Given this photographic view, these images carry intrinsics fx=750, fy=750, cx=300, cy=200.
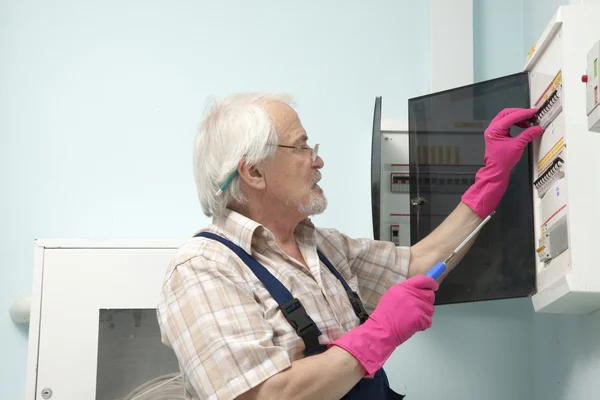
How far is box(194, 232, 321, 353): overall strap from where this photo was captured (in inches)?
57.3

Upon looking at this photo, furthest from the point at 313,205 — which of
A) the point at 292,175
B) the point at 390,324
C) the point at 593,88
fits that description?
the point at 593,88

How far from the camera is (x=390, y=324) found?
1455 mm

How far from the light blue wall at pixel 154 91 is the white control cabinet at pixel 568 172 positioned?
631 mm

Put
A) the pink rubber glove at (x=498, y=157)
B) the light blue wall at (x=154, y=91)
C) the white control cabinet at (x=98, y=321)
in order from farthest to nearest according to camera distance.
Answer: the light blue wall at (x=154, y=91) → the white control cabinet at (x=98, y=321) → the pink rubber glove at (x=498, y=157)

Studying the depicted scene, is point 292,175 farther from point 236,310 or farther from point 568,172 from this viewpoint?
point 568,172

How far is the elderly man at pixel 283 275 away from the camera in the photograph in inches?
54.2

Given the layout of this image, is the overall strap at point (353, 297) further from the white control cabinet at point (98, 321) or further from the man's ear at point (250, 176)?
the white control cabinet at point (98, 321)

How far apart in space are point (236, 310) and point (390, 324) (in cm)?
30

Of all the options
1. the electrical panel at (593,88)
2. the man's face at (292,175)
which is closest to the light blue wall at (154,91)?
the man's face at (292,175)

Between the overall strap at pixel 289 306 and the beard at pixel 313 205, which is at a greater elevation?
the beard at pixel 313 205

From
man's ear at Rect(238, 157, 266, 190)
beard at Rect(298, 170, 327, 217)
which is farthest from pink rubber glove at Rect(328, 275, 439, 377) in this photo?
man's ear at Rect(238, 157, 266, 190)

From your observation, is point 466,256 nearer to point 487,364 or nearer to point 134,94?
point 487,364

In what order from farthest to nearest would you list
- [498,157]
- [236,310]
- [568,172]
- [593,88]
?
[498,157] → [568,172] → [236,310] → [593,88]

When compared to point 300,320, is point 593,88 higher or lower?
higher
